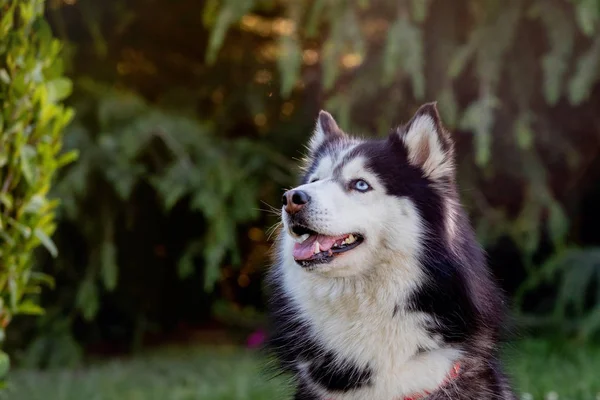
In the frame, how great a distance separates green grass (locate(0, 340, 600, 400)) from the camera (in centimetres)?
489

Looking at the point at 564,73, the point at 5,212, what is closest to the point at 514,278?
the point at 564,73

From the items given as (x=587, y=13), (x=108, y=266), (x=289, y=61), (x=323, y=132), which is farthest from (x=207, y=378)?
(x=587, y=13)

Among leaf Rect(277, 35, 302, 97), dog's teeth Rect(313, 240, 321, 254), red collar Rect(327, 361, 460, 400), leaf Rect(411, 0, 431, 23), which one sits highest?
leaf Rect(411, 0, 431, 23)

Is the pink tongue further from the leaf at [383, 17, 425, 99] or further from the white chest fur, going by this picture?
the leaf at [383, 17, 425, 99]

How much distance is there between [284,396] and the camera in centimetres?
323

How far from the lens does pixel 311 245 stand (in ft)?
9.22

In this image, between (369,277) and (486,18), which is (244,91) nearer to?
(486,18)

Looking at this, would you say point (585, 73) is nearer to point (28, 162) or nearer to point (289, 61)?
point (289, 61)

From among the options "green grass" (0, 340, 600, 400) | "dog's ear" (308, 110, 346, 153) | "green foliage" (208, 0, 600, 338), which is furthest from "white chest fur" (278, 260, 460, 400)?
"green foliage" (208, 0, 600, 338)

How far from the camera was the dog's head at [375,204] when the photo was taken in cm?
275

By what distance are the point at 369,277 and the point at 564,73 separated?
3.65 m

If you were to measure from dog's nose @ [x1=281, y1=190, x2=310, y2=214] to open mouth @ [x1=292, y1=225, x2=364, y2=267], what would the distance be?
0.09 m

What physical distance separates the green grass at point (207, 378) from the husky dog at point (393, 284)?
166 cm

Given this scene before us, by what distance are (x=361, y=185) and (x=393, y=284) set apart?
40 centimetres
